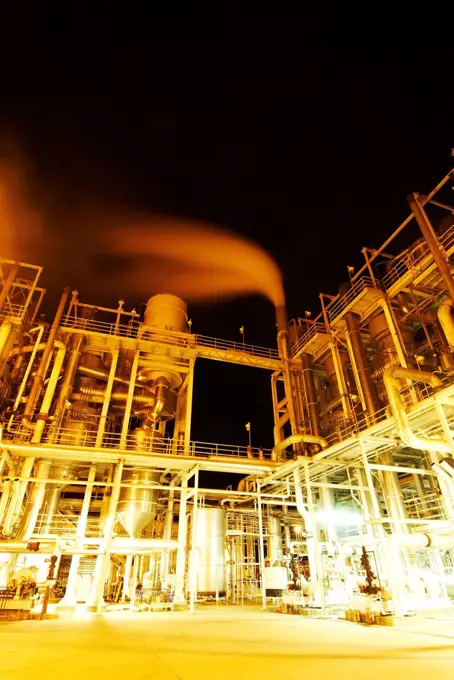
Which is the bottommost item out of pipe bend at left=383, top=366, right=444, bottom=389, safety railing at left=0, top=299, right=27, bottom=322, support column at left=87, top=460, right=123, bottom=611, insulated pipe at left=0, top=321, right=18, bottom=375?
support column at left=87, top=460, right=123, bottom=611

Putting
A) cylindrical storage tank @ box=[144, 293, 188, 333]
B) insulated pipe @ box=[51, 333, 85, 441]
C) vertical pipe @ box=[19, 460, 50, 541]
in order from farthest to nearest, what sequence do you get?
cylindrical storage tank @ box=[144, 293, 188, 333] → insulated pipe @ box=[51, 333, 85, 441] → vertical pipe @ box=[19, 460, 50, 541]

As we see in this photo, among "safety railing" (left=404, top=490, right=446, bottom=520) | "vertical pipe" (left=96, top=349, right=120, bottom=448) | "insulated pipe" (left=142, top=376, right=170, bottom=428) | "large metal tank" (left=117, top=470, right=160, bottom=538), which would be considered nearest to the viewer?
"safety railing" (left=404, top=490, right=446, bottom=520)

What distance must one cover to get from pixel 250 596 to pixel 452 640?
58.8 ft

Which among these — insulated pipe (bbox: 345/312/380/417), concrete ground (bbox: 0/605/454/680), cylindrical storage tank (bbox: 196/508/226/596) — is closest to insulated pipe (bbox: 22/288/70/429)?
cylindrical storage tank (bbox: 196/508/226/596)

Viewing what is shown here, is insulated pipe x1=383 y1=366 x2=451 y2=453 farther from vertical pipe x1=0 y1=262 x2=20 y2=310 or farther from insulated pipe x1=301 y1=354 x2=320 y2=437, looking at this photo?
vertical pipe x1=0 y1=262 x2=20 y2=310

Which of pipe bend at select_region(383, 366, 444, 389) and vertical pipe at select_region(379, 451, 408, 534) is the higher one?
pipe bend at select_region(383, 366, 444, 389)

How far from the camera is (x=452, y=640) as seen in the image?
648 centimetres

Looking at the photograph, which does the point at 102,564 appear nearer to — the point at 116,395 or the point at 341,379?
the point at 116,395

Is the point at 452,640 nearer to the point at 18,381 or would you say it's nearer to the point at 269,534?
the point at 269,534

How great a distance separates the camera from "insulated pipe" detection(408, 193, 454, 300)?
13.5 metres

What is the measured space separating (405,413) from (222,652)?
908 cm

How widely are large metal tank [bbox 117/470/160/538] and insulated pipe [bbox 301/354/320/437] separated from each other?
8659mm

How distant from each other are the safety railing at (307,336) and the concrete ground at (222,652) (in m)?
14.6

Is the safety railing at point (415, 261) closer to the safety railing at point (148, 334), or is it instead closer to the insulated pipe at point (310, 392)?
the insulated pipe at point (310, 392)
